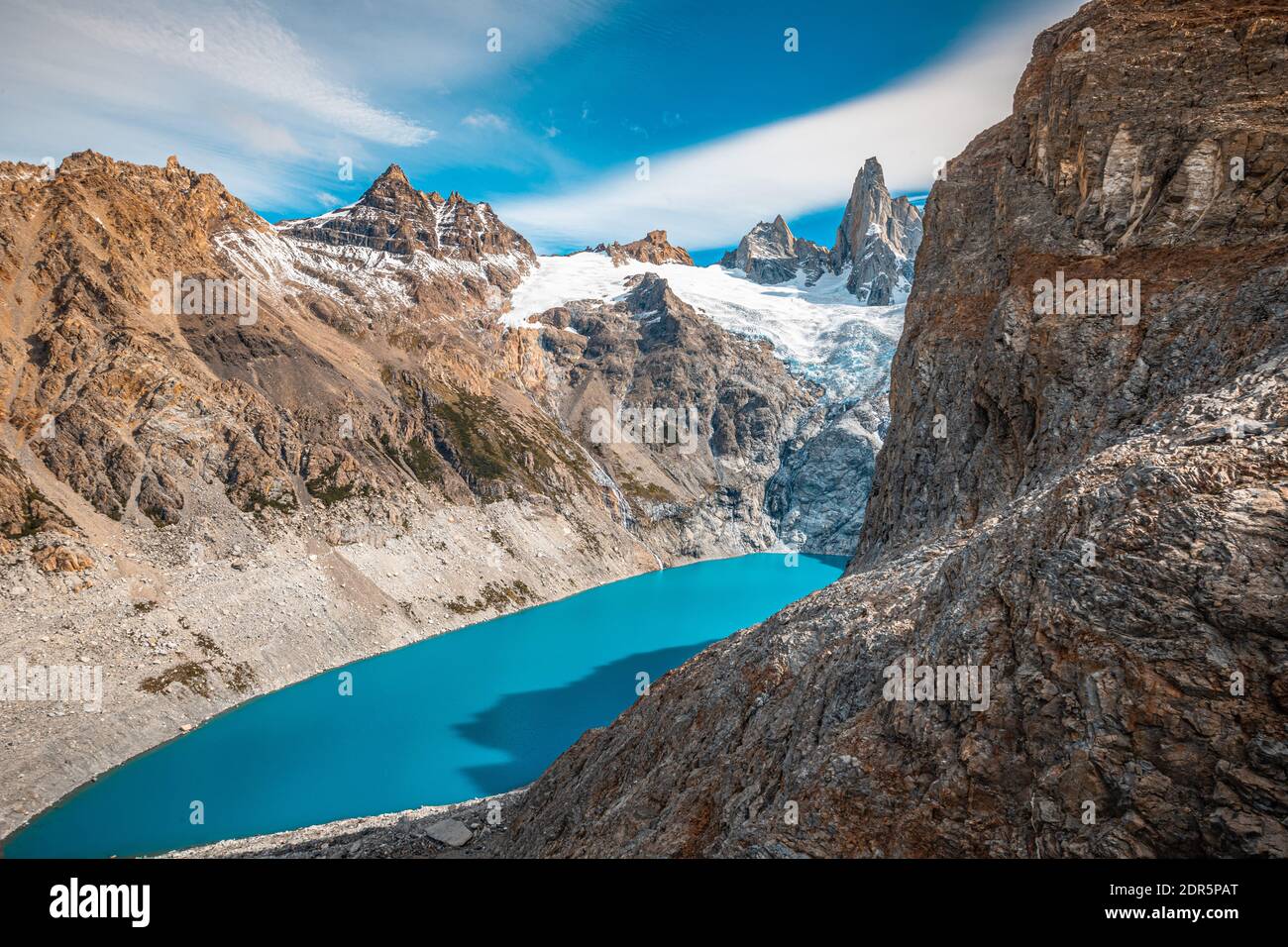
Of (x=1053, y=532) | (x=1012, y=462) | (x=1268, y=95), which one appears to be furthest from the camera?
(x=1012, y=462)

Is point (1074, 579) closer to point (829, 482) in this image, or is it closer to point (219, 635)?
point (219, 635)

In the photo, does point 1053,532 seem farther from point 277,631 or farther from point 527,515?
point 527,515

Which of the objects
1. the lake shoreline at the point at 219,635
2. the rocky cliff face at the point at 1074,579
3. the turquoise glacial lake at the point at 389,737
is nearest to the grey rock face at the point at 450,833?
the rocky cliff face at the point at 1074,579

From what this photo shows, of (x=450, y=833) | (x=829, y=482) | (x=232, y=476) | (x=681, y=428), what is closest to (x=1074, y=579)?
(x=450, y=833)

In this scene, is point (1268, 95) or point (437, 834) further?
point (1268, 95)

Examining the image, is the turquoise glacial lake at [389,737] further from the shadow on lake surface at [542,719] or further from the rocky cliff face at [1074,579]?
the rocky cliff face at [1074,579]

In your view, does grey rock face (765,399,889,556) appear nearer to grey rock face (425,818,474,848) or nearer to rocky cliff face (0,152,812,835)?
rocky cliff face (0,152,812,835)
